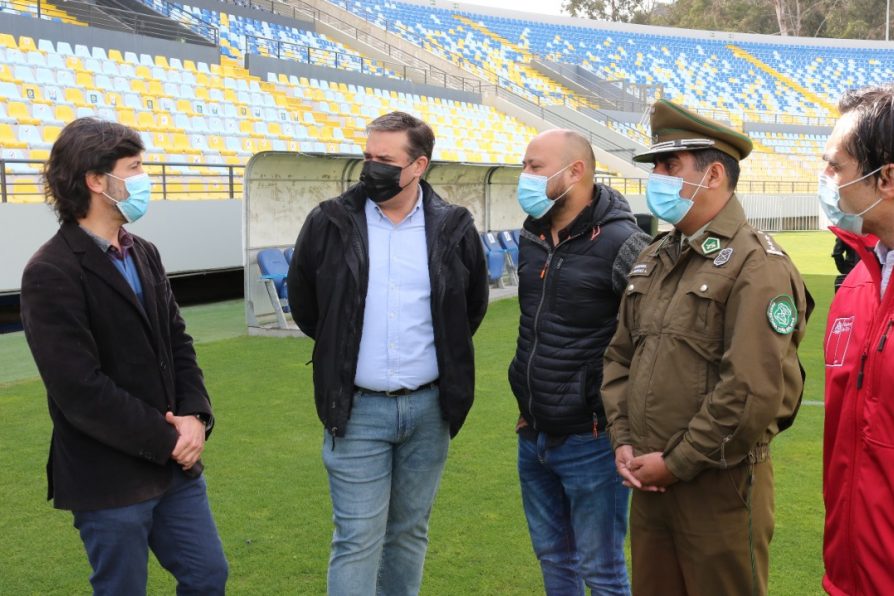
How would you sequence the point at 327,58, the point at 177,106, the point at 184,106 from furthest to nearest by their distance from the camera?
the point at 327,58
the point at 184,106
the point at 177,106

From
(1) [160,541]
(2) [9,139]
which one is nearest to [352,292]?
(1) [160,541]

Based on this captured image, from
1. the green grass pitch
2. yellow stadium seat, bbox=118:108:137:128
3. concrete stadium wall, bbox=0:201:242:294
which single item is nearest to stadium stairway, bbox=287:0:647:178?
yellow stadium seat, bbox=118:108:137:128

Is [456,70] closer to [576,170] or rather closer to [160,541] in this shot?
[576,170]

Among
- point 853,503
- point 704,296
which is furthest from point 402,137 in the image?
point 853,503

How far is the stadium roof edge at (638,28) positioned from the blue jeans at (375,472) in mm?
33580

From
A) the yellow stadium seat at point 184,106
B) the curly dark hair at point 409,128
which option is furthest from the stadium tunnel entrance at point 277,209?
the curly dark hair at point 409,128

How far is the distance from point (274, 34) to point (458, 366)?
22362 millimetres

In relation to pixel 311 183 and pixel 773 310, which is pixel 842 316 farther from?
pixel 311 183

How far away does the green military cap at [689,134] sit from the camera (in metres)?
2.45

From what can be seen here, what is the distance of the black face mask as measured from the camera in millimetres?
2873

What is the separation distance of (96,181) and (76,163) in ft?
0.24

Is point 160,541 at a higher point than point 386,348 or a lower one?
lower

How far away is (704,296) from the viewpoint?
7.66 feet

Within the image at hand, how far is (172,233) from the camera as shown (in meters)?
11.9
